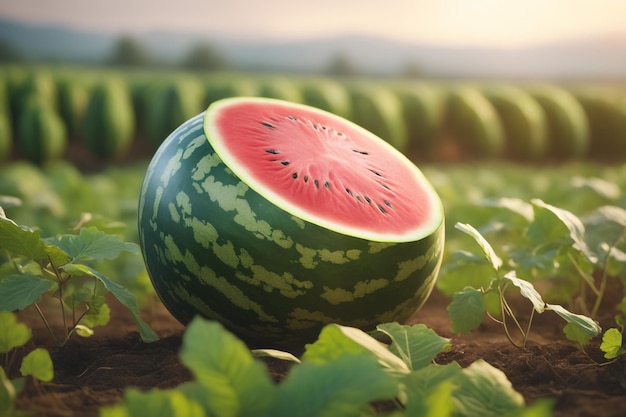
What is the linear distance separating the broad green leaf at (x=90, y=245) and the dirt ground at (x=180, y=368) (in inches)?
11.3

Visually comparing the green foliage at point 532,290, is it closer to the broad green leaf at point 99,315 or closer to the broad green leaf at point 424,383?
the broad green leaf at point 424,383

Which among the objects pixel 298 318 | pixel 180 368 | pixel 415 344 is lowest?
pixel 180 368

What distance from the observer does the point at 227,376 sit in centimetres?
105

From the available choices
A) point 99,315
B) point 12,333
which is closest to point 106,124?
point 99,315

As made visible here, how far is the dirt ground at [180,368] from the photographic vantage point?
1382 millimetres

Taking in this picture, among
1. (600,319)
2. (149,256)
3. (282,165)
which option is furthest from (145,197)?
(600,319)

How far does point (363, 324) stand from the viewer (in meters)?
1.75

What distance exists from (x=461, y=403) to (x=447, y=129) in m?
8.36

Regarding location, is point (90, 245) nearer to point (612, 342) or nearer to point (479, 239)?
point (479, 239)

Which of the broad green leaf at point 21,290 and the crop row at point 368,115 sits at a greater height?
the broad green leaf at point 21,290

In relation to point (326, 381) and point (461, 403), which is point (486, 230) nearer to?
point (461, 403)

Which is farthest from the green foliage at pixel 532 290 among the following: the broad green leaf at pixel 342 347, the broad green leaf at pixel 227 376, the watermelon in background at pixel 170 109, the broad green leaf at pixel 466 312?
the watermelon in background at pixel 170 109

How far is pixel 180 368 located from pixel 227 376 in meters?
0.67

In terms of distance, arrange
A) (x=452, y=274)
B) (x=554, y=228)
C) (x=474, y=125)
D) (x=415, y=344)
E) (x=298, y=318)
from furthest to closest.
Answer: (x=474, y=125), (x=452, y=274), (x=554, y=228), (x=298, y=318), (x=415, y=344)
